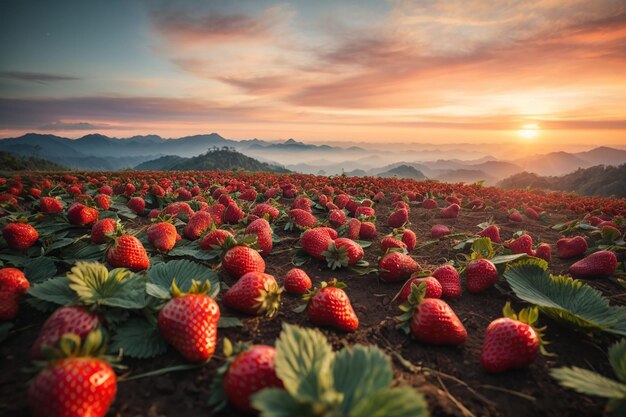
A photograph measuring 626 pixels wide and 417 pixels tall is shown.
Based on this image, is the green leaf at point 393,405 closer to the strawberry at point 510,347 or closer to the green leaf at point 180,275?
the strawberry at point 510,347

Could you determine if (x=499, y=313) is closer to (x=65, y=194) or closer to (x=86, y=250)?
(x=86, y=250)

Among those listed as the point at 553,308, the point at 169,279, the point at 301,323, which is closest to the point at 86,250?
A: the point at 169,279

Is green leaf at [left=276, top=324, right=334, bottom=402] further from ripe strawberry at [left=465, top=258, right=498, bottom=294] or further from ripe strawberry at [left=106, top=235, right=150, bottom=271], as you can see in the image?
ripe strawberry at [left=465, top=258, right=498, bottom=294]

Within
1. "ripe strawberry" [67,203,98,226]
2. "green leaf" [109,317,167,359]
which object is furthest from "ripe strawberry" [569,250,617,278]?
"ripe strawberry" [67,203,98,226]

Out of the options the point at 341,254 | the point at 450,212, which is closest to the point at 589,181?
the point at 450,212

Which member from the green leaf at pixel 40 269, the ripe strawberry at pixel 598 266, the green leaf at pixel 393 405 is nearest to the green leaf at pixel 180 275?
the green leaf at pixel 40 269
